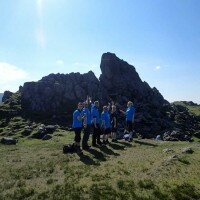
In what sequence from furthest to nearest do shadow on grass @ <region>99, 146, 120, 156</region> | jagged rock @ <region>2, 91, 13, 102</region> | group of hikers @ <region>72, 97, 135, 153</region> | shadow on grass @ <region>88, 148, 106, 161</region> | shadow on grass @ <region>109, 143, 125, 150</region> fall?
jagged rock @ <region>2, 91, 13, 102</region> < shadow on grass @ <region>109, 143, 125, 150</region> < group of hikers @ <region>72, 97, 135, 153</region> < shadow on grass @ <region>99, 146, 120, 156</region> < shadow on grass @ <region>88, 148, 106, 161</region>

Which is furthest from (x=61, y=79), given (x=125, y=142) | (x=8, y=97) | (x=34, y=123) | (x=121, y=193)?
(x=121, y=193)

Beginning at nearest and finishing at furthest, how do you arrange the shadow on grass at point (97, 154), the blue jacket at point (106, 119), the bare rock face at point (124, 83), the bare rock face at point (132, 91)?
the shadow on grass at point (97, 154) → the blue jacket at point (106, 119) → the bare rock face at point (132, 91) → the bare rock face at point (124, 83)

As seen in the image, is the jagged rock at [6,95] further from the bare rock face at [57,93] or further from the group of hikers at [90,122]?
the group of hikers at [90,122]

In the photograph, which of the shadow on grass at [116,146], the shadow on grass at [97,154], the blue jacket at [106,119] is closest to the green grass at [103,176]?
the shadow on grass at [97,154]

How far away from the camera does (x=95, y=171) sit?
26.8 meters

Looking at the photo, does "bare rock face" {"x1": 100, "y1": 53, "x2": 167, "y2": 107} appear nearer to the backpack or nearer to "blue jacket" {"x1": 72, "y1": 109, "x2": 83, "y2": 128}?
the backpack

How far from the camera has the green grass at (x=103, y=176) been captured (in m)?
21.5

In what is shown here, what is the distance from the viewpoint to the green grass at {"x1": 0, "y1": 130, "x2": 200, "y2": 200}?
21453mm


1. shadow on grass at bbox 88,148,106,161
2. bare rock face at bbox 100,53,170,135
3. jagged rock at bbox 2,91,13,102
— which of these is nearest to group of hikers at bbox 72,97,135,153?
shadow on grass at bbox 88,148,106,161

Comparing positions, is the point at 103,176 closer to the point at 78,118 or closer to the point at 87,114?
the point at 78,118

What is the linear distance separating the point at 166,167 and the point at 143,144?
48.8ft

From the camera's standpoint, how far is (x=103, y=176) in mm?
24906

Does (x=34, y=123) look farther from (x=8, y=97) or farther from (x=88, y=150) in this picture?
(x=88, y=150)

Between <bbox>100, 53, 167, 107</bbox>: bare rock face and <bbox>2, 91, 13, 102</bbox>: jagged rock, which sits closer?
<bbox>100, 53, 167, 107</bbox>: bare rock face
